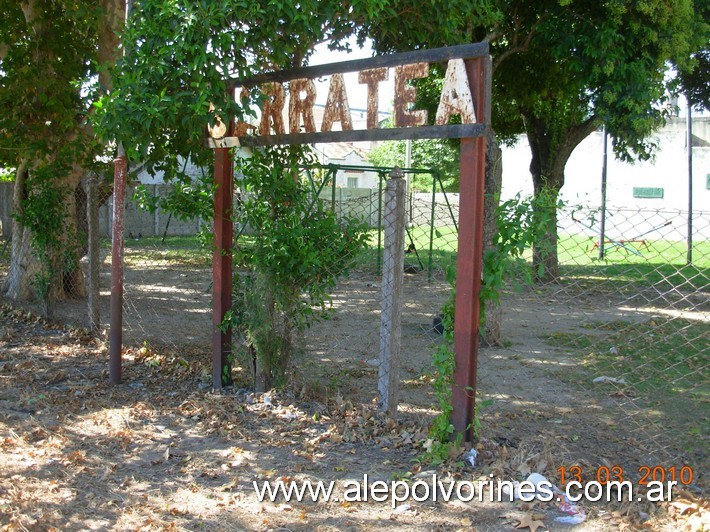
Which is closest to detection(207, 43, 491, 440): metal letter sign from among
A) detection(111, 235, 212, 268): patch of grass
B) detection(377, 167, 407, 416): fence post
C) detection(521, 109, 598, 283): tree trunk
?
detection(377, 167, 407, 416): fence post

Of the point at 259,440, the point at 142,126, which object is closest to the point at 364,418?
the point at 259,440

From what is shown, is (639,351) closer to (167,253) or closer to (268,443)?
(268,443)

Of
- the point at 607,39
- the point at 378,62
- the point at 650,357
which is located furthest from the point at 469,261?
the point at 607,39

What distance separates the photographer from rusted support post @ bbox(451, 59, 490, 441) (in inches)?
153

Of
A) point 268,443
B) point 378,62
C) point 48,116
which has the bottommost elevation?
point 268,443

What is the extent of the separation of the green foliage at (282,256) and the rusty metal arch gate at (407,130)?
0.70ft

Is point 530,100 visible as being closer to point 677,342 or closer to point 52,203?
point 677,342

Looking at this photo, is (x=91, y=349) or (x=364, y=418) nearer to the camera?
(x=364, y=418)

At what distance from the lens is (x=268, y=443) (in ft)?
14.3

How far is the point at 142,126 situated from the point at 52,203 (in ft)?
12.3

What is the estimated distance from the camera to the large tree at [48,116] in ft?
26.1

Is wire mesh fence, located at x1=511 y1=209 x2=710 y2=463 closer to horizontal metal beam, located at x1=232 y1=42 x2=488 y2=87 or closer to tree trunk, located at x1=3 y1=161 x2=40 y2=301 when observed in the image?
horizontal metal beam, located at x1=232 y1=42 x2=488 y2=87

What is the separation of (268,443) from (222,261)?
161 cm

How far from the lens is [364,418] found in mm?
4641
